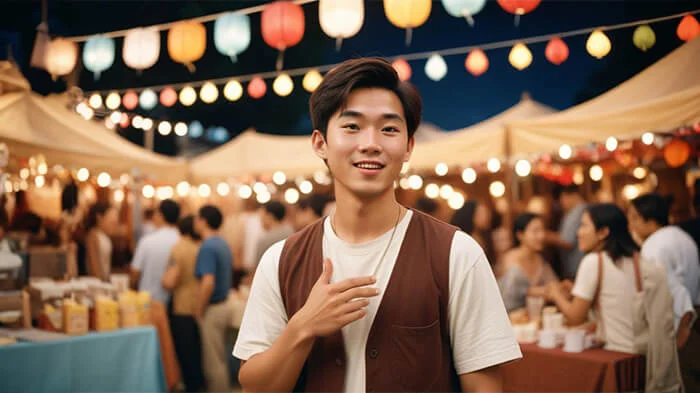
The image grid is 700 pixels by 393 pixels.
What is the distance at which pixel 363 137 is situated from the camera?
5.69 feet

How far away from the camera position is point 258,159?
9.20m

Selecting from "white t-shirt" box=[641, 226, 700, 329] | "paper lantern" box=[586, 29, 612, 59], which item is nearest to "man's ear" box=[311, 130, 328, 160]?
"white t-shirt" box=[641, 226, 700, 329]

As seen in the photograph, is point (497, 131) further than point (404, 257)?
Yes

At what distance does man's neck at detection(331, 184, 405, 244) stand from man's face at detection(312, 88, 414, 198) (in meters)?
0.03

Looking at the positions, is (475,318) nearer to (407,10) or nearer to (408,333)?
(408,333)

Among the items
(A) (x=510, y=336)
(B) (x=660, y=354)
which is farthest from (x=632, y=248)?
(A) (x=510, y=336)

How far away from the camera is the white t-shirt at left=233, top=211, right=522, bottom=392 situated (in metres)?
1.67

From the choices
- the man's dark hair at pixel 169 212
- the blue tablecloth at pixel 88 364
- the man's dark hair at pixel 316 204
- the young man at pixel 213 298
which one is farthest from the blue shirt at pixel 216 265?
the blue tablecloth at pixel 88 364

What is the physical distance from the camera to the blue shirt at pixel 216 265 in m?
6.33

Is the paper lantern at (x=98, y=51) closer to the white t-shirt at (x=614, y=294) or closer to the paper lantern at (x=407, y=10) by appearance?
the paper lantern at (x=407, y=10)

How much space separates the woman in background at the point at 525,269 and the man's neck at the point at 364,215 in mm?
3377

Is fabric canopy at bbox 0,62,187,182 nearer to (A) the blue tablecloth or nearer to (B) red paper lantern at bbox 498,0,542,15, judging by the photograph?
(A) the blue tablecloth

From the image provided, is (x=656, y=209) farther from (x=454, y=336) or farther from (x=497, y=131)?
(x=454, y=336)

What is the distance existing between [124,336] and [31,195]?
272 inches
